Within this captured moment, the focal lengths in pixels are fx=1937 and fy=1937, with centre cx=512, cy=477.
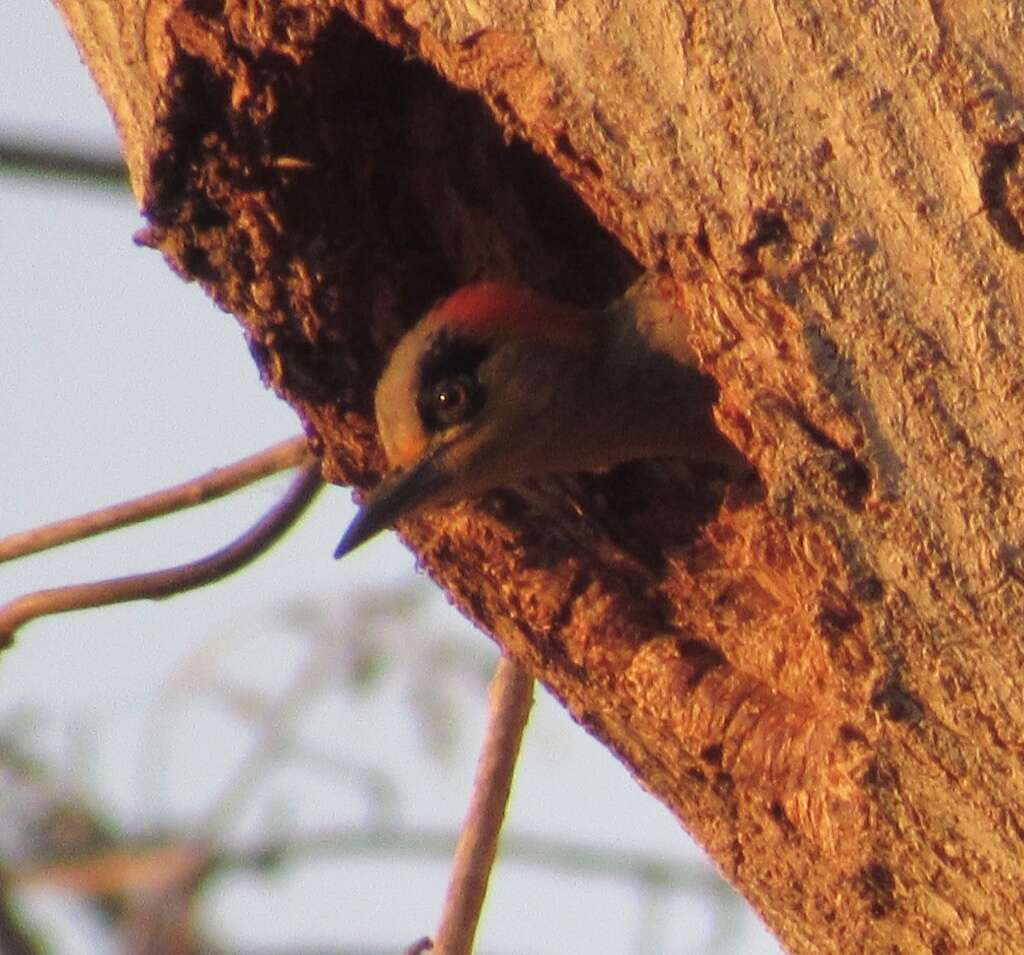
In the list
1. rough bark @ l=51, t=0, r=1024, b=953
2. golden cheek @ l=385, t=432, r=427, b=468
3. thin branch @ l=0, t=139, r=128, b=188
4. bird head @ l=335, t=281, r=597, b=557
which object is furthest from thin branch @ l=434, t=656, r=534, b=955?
thin branch @ l=0, t=139, r=128, b=188

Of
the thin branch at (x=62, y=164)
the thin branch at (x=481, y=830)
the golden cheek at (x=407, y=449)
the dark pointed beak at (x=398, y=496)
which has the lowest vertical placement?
the thin branch at (x=481, y=830)

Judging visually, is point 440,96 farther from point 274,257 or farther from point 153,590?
point 153,590

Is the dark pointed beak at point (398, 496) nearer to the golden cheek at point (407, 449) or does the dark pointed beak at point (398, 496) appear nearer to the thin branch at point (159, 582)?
the golden cheek at point (407, 449)

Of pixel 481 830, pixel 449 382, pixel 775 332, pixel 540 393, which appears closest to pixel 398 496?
pixel 449 382

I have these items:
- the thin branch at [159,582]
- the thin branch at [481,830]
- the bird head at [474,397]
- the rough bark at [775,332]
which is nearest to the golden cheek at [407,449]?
the bird head at [474,397]

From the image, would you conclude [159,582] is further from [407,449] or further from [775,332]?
[775,332]

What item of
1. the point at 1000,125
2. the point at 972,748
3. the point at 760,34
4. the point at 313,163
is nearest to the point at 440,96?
the point at 313,163
